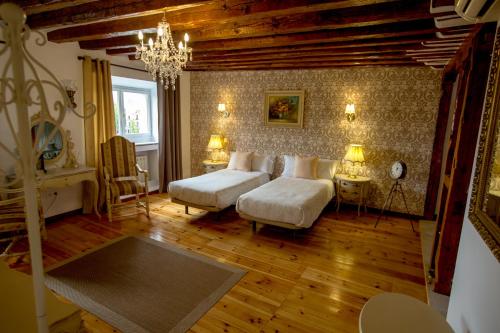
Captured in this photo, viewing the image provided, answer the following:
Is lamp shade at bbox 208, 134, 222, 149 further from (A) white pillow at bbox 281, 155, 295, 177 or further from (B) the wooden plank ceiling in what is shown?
(B) the wooden plank ceiling

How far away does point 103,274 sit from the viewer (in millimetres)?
2803

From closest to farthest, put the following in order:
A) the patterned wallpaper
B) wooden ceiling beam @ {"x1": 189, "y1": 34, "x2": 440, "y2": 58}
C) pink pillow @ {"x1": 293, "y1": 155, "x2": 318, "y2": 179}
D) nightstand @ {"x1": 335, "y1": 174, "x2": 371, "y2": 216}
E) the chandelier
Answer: the chandelier → wooden ceiling beam @ {"x1": 189, "y1": 34, "x2": 440, "y2": 58} → the patterned wallpaper → nightstand @ {"x1": 335, "y1": 174, "x2": 371, "y2": 216} → pink pillow @ {"x1": 293, "y1": 155, "x2": 318, "y2": 179}

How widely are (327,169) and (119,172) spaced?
131 inches

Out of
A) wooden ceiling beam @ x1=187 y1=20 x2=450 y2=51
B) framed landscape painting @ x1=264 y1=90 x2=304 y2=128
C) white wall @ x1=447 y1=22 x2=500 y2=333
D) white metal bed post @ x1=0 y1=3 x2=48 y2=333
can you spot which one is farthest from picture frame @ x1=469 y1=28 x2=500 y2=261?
framed landscape painting @ x1=264 y1=90 x2=304 y2=128

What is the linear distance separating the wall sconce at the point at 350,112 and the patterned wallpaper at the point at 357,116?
0.09 metres

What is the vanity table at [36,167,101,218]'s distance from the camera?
351 centimetres

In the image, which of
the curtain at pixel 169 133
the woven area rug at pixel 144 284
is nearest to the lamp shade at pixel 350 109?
the woven area rug at pixel 144 284

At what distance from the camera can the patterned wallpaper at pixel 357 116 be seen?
14.2 ft

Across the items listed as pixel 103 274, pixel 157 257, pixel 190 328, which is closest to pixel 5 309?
pixel 190 328

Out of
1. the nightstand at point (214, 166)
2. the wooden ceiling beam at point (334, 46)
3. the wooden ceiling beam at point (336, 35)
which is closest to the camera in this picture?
the wooden ceiling beam at point (336, 35)

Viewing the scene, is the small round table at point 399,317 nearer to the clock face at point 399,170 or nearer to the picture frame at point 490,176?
the picture frame at point 490,176

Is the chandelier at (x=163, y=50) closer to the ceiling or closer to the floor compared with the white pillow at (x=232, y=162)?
closer to the ceiling

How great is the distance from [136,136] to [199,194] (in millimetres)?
2392

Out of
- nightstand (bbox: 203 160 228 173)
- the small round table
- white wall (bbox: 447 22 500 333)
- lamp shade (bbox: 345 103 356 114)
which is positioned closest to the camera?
white wall (bbox: 447 22 500 333)
